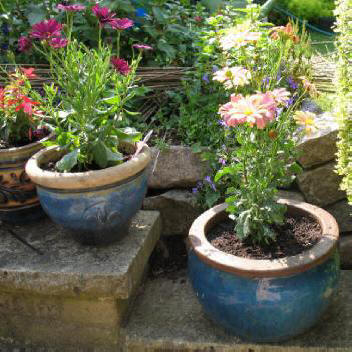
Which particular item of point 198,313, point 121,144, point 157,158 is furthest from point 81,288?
point 157,158

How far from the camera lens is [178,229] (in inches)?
120

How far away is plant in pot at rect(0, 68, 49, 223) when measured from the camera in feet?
8.41

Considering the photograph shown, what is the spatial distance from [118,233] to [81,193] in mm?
Result: 338

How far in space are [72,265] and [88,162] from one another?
48 cm

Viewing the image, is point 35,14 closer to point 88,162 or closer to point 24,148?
point 24,148

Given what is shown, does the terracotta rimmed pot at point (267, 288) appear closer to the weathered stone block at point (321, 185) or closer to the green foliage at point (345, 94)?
the green foliage at point (345, 94)

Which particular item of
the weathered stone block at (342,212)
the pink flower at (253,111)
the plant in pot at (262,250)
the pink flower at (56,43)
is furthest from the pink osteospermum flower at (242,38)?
the weathered stone block at (342,212)

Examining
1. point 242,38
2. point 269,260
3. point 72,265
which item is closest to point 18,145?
point 72,265

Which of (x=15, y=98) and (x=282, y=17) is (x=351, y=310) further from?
(x=282, y=17)

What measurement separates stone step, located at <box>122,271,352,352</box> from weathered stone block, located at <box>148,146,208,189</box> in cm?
63

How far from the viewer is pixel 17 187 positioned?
261 cm

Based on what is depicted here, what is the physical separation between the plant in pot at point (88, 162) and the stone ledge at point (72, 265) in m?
0.10

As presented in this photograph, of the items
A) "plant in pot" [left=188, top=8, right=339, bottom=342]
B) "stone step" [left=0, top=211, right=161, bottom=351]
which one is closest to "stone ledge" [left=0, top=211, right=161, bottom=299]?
"stone step" [left=0, top=211, right=161, bottom=351]

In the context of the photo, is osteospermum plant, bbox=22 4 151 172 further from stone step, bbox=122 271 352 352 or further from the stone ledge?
stone step, bbox=122 271 352 352
